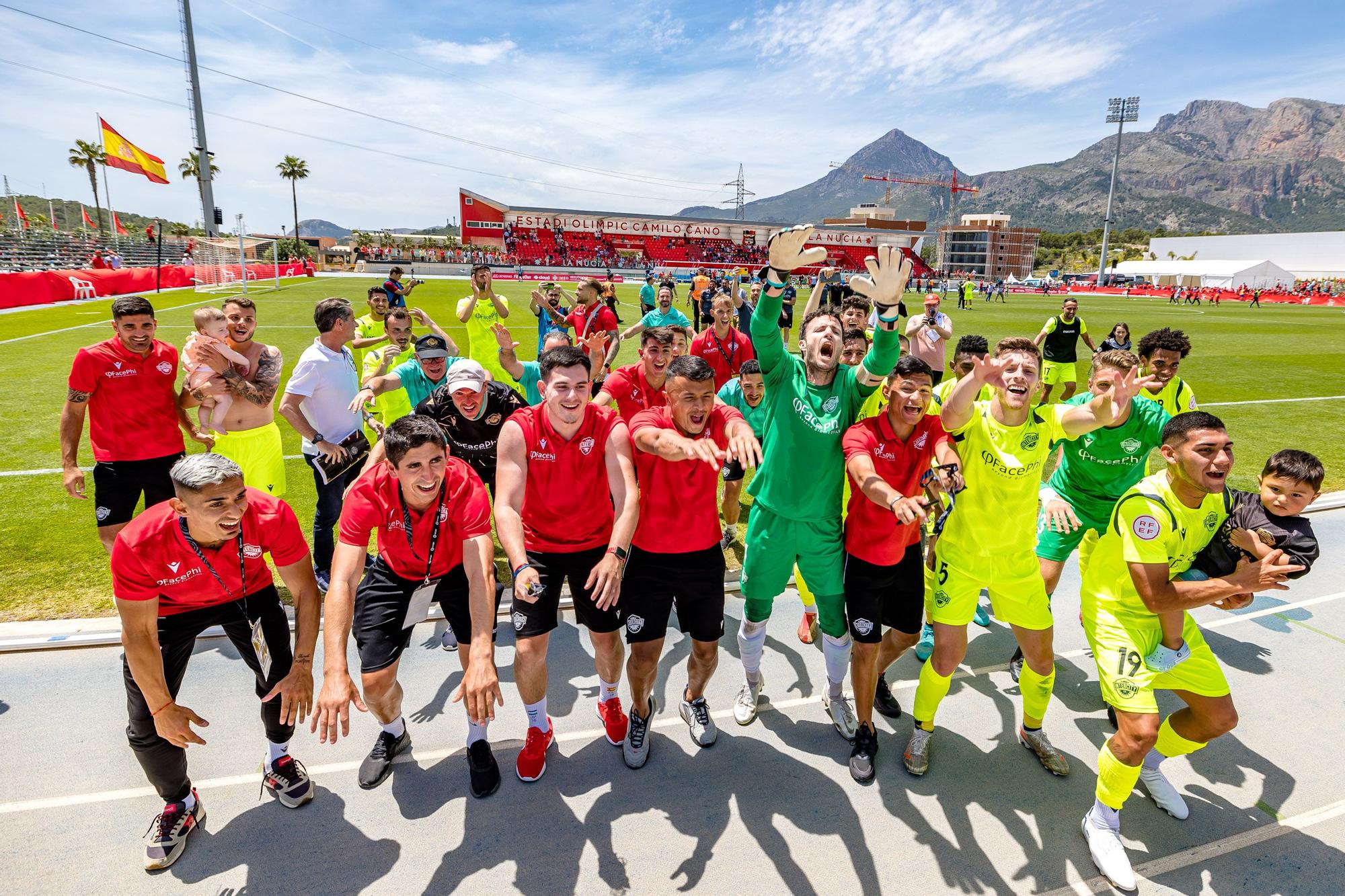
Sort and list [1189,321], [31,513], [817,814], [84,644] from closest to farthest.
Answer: [817,814], [84,644], [31,513], [1189,321]

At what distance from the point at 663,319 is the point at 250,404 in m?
5.17

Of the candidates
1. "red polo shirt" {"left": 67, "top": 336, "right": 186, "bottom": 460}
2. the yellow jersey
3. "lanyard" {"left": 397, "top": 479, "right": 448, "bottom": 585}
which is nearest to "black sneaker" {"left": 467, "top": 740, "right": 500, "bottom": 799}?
"lanyard" {"left": 397, "top": 479, "right": 448, "bottom": 585}

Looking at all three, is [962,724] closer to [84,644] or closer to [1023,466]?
[1023,466]

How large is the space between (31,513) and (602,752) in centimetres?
724

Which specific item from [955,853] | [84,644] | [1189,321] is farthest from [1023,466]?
[1189,321]

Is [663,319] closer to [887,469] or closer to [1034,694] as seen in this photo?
[887,469]

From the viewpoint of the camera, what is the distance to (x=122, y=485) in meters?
4.93

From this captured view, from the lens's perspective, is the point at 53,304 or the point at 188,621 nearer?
the point at 188,621

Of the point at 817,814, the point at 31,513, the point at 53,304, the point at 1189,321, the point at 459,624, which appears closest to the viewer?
the point at 817,814

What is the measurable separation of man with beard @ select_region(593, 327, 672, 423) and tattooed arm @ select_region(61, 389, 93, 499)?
3.97 m

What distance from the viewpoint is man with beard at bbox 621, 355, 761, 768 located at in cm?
371

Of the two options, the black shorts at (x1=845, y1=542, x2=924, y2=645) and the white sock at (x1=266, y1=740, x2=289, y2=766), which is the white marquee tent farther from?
the white sock at (x1=266, y1=740, x2=289, y2=766)

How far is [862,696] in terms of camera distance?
3809 millimetres

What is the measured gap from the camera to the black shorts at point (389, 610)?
3.45 metres
